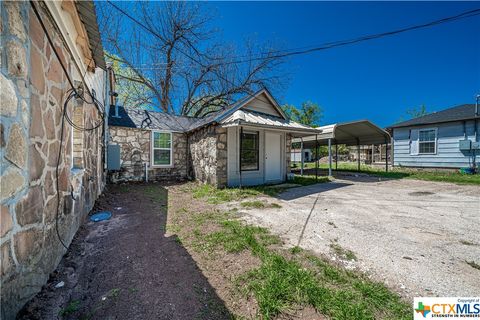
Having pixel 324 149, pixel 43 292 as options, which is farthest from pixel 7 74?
pixel 324 149

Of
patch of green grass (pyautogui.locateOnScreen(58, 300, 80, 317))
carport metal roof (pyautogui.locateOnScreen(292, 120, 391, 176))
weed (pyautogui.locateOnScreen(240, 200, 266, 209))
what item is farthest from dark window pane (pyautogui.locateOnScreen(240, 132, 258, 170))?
patch of green grass (pyautogui.locateOnScreen(58, 300, 80, 317))

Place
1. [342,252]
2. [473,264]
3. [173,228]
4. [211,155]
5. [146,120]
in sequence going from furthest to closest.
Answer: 1. [146,120]
2. [211,155]
3. [173,228]
4. [342,252]
5. [473,264]

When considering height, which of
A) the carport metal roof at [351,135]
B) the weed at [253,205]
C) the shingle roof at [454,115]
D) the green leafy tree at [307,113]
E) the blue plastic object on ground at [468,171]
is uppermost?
the green leafy tree at [307,113]

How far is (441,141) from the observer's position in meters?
11.3

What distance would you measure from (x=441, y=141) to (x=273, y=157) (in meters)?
10.3

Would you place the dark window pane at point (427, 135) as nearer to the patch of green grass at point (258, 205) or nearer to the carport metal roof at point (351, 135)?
the carport metal roof at point (351, 135)

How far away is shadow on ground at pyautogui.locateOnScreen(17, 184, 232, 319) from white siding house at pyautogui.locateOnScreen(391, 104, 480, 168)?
1471 centimetres

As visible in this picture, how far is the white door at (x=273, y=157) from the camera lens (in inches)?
339

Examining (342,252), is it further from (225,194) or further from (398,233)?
(225,194)

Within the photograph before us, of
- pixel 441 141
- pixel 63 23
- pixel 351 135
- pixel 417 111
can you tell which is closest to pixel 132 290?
pixel 63 23

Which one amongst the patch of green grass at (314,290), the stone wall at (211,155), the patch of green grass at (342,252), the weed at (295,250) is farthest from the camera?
the stone wall at (211,155)

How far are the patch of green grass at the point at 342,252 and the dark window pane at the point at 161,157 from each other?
841 cm

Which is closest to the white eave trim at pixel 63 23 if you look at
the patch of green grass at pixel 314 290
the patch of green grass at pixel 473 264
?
the patch of green grass at pixel 314 290

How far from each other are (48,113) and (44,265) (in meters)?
1.54
